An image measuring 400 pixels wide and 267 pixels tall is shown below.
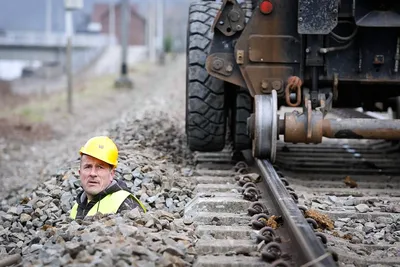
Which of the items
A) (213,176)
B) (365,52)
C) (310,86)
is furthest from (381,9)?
(213,176)

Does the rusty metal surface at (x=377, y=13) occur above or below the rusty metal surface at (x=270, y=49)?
above

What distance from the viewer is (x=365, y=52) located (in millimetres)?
6711

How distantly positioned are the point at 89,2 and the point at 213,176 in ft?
373

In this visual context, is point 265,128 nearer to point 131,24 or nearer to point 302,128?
point 302,128

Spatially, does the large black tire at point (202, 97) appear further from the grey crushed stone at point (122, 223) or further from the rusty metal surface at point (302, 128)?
the rusty metal surface at point (302, 128)

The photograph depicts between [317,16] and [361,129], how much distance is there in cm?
104

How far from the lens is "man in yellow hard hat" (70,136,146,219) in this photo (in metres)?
5.15

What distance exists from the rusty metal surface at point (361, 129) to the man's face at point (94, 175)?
180 centimetres

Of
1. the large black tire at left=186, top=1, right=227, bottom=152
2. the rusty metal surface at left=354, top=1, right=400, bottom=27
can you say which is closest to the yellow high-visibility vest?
the large black tire at left=186, top=1, right=227, bottom=152

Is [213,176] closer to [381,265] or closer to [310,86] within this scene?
[310,86]

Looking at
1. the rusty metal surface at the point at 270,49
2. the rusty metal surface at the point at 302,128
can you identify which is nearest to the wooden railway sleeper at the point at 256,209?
the rusty metal surface at the point at 302,128

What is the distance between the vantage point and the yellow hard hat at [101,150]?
5.17 metres

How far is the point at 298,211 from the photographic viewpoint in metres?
5.09

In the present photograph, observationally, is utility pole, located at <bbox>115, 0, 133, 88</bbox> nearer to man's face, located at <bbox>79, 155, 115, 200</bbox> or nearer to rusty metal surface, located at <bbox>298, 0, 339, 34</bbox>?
rusty metal surface, located at <bbox>298, 0, 339, 34</bbox>
